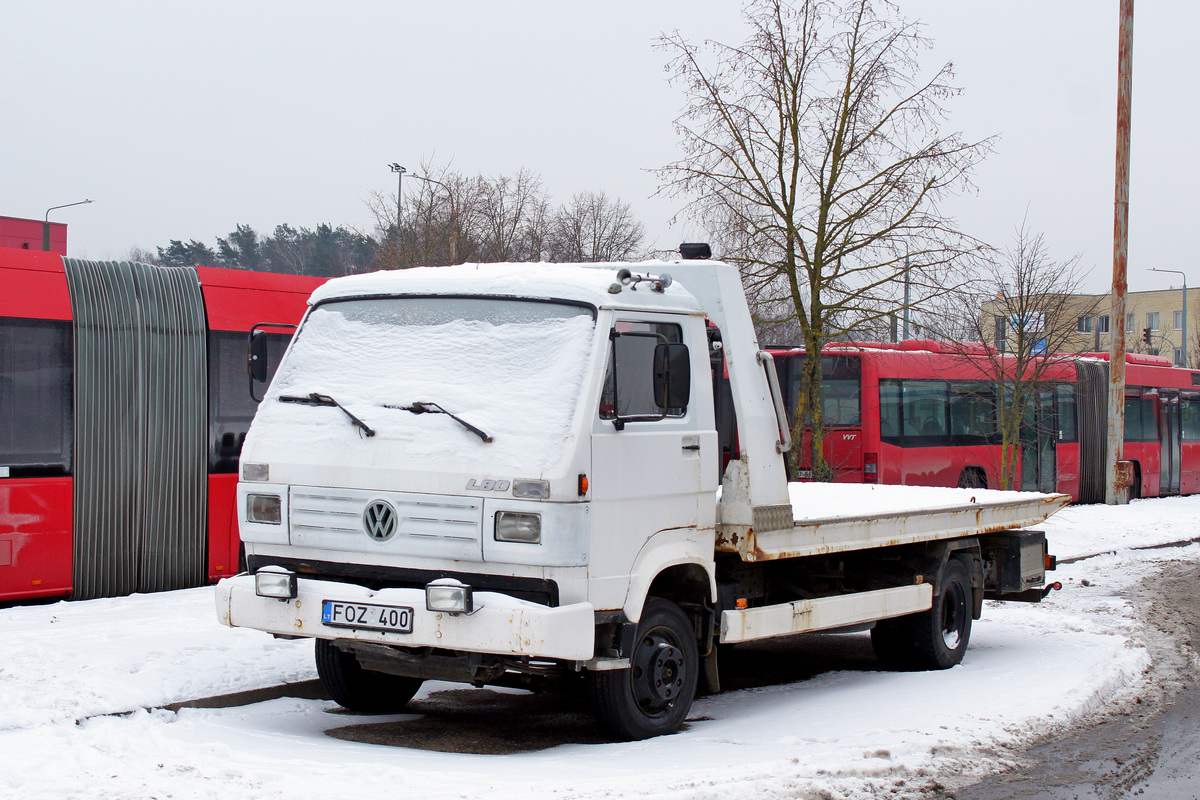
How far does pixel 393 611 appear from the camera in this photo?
6.18 m

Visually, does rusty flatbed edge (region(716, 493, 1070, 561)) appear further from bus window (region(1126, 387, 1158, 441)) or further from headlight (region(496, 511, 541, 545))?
bus window (region(1126, 387, 1158, 441))

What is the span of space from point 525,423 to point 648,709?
71.4 inches

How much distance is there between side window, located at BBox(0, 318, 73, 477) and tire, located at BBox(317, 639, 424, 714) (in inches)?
158

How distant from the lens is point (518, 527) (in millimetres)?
6070

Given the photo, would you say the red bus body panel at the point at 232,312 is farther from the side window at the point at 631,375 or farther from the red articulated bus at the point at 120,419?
the side window at the point at 631,375

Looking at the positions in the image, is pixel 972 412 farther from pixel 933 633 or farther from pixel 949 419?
pixel 933 633

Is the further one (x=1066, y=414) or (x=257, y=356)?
(x=1066, y=414)

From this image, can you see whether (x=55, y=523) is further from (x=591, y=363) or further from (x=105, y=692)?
(x=591, y=363)

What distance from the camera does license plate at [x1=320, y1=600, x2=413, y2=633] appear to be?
6.15 meters

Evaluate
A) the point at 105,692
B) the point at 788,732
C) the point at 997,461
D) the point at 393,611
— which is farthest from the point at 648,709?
the point at 997,461

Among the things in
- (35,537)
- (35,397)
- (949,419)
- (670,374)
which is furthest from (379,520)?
(949,419)

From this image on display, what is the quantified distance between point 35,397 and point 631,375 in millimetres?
6049

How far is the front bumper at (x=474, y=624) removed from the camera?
594cm

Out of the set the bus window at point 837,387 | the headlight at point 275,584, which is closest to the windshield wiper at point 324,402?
the headlight at point 275,584
